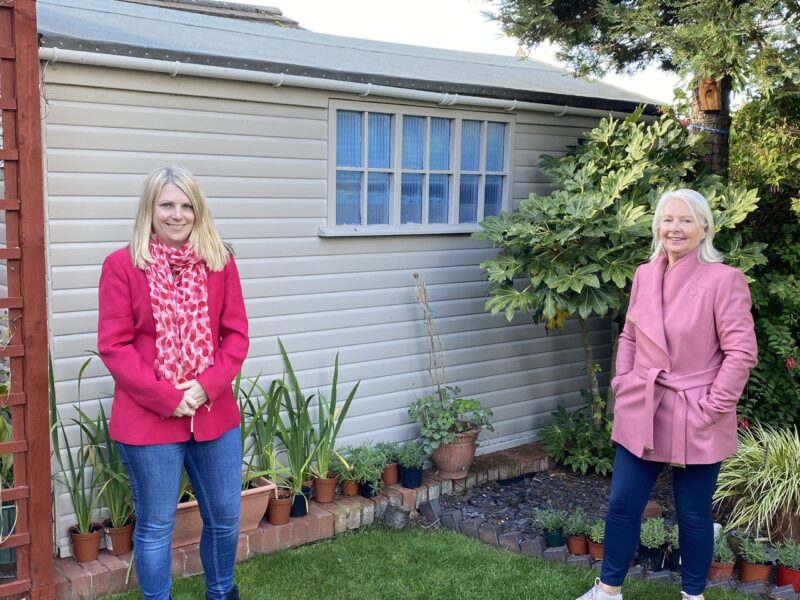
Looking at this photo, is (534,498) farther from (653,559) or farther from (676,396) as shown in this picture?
(676,396)

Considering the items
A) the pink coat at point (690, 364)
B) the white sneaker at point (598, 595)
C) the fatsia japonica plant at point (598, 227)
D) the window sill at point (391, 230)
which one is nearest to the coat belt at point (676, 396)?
the pink coat at point (690, 364)

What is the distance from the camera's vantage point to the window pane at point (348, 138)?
193 inches

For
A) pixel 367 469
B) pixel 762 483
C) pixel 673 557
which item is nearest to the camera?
pixel 673 557

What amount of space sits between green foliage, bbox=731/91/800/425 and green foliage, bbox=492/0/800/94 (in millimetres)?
548

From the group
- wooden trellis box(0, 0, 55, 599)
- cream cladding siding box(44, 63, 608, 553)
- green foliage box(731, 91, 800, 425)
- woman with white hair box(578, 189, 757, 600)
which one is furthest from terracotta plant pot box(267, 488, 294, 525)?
green foliage box(731, 91, 800, 425)

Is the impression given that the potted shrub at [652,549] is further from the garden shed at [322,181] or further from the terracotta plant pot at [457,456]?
the garden shed at [322,181]

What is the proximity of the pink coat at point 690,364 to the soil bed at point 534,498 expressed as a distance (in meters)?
1.47

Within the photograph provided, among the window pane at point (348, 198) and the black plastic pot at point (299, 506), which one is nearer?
the black plastic pot at point (299, 506)

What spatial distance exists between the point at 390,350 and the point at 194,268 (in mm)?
2241

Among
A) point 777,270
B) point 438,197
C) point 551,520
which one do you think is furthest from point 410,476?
point 777,270

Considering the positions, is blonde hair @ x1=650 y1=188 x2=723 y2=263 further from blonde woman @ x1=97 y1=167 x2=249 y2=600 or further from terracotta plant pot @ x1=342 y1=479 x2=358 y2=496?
terracotta plant pot @ x1=342 y1=479 x2=358 y2=496

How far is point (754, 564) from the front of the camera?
395cm

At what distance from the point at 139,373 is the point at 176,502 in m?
0.58

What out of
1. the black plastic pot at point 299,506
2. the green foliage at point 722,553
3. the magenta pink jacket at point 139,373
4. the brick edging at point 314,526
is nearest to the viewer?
the magenta pink jacket at point 139,373
